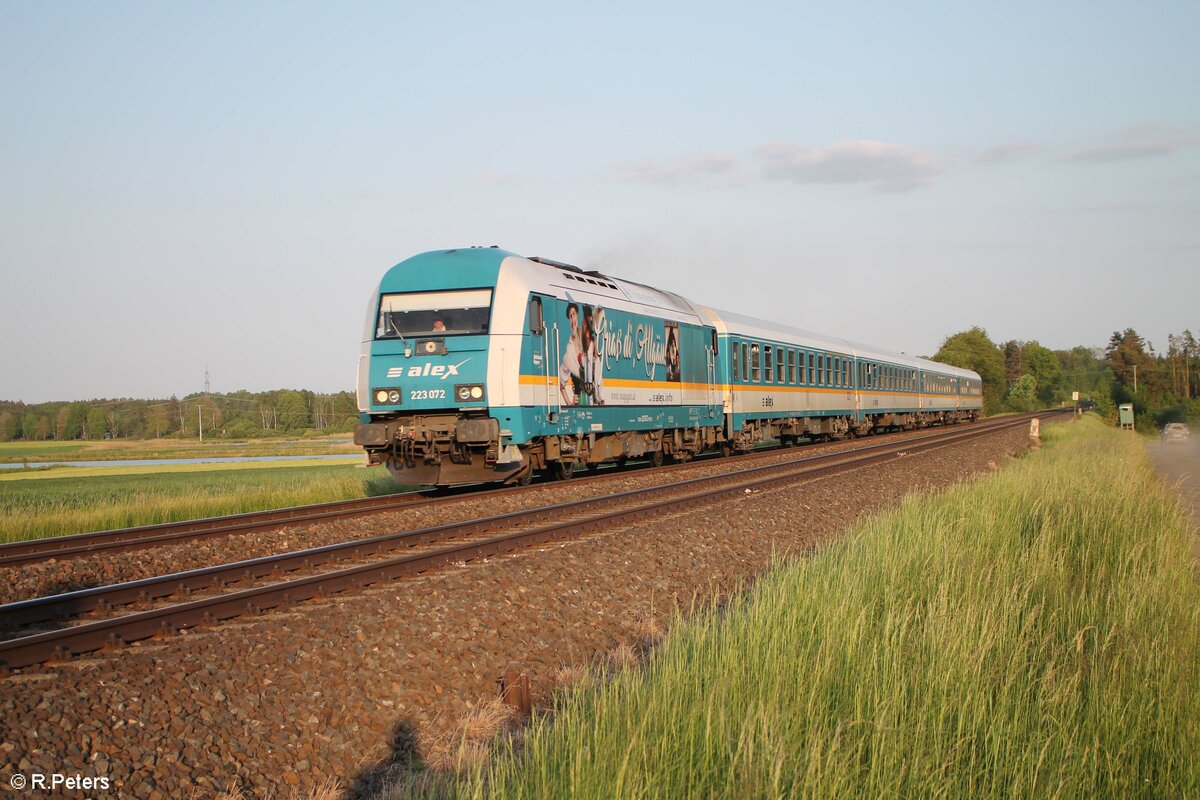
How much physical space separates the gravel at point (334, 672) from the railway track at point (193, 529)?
599 millimetres

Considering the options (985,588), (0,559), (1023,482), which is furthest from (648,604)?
(1023,482)

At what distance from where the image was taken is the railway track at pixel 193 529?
10.0 metres

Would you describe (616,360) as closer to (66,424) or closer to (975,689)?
(975,689)

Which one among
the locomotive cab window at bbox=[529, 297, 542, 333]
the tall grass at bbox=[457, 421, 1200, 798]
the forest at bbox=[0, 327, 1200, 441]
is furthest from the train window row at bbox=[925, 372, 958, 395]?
the forest at bbox=[0, 327, 1200, 441]

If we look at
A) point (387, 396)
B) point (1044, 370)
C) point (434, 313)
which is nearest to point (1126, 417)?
point (434, 313)

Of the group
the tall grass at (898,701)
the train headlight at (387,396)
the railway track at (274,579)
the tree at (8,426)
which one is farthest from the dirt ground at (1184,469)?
the tree at (8,426)

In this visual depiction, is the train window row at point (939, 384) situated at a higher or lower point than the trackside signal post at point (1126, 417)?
higher

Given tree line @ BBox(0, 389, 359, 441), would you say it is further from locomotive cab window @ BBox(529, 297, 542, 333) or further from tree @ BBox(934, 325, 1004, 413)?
locomotive cab window @ BBox(529, 297, 542, 333)

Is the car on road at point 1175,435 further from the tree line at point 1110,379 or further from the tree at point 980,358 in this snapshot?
the tree at point 980,358

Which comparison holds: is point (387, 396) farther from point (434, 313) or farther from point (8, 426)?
point (8, 426)

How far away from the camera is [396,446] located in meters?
14.3

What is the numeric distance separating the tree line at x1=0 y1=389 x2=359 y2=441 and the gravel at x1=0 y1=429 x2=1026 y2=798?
112031 mm

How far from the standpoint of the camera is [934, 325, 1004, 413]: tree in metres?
117

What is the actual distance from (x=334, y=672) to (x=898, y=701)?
317 cm
